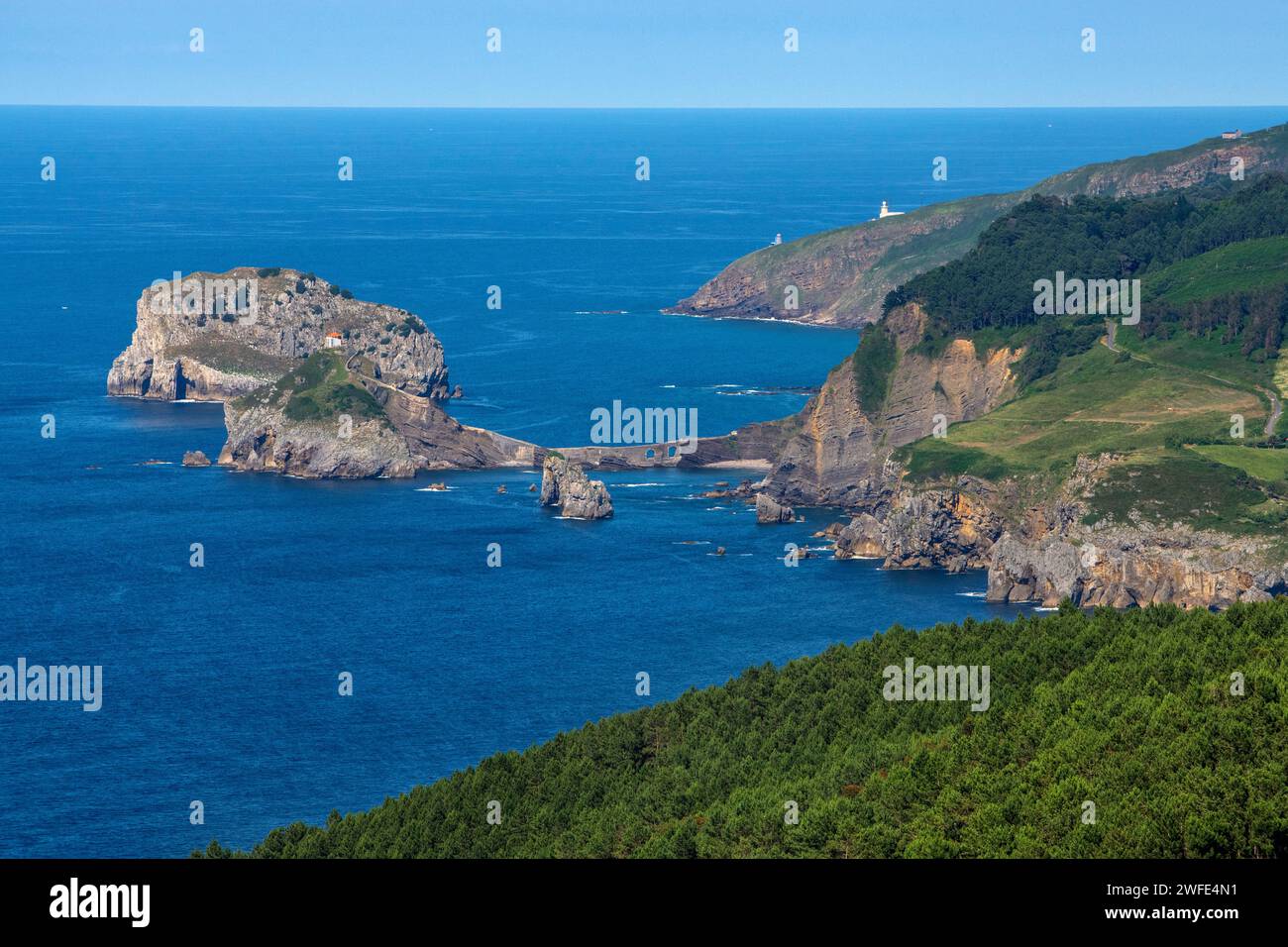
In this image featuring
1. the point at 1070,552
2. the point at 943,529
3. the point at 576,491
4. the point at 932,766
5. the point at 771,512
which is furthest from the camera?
the point at 576,491

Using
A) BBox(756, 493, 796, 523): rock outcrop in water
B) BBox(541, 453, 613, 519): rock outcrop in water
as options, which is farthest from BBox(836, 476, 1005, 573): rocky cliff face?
BBox(541, 453, 613, 519): rock outcrop in water

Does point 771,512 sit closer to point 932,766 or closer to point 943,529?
point 943,529

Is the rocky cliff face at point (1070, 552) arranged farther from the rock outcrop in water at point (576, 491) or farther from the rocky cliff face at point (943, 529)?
the rock outcrop in water at point (576, 491)

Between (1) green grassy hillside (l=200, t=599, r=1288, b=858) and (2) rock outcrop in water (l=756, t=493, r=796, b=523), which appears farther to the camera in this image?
(2) rock outcrop in water (l=756, t=493, r=796, b=523)

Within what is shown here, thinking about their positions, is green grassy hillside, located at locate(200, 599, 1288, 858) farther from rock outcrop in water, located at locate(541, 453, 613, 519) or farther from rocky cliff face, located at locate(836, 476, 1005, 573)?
rock outcrop in water, located at locate(541, 453, 613, 519)

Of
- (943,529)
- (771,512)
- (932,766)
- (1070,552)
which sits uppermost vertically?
(932,766)

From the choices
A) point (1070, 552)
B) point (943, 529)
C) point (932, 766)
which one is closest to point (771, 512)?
point (943, 529)

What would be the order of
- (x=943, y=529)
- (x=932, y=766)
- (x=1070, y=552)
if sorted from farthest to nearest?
(x=943, y=529)
(x=1070, y=552)
(x=932, y=766)
